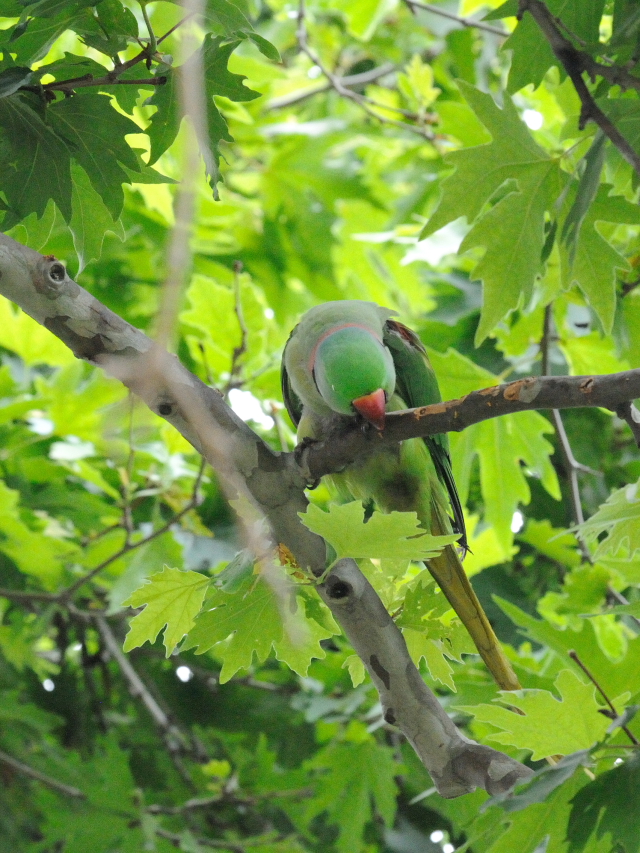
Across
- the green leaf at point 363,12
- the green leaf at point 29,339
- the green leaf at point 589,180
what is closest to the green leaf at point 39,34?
the green leaf at point 589,180

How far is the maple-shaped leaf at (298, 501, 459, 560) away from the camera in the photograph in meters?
1.35

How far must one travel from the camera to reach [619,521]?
4.91 ft

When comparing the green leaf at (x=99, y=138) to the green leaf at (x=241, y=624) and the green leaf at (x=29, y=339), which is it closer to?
the green leaf at (x=241, y=624)

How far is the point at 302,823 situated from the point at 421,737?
1.88 m

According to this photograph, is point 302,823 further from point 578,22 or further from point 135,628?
point 578,22

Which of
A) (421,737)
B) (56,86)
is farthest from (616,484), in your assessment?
(56,86)

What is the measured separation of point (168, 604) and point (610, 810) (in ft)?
2.63

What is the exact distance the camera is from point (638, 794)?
124 centimetres

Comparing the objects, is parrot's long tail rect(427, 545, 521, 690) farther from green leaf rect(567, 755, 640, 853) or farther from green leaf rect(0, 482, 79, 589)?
green leaf rect(0, 482, 79, 589)

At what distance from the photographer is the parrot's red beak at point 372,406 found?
159 cm

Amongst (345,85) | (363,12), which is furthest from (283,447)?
(363,12)

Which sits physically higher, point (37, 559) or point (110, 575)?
point (37, 559)

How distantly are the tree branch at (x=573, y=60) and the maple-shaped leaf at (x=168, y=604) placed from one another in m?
1.18

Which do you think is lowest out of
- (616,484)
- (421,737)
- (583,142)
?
(616,484)
